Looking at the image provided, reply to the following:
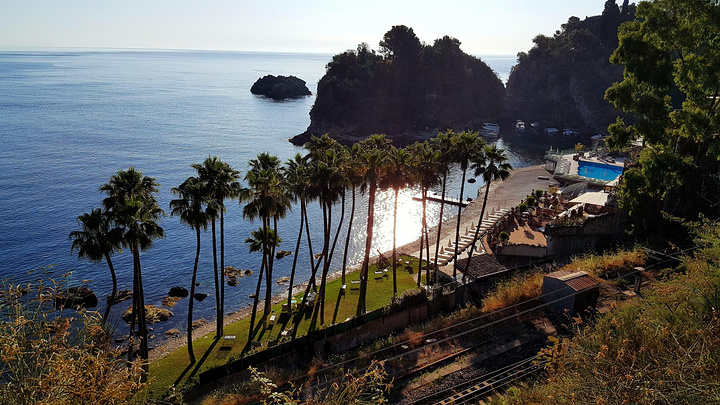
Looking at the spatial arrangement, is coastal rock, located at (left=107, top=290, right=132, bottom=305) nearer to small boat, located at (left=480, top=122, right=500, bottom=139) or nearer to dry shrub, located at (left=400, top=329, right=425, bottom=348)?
dry shrub, located at (left=400, top=329, right=425, bottom=348)

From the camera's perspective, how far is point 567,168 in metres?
95.8

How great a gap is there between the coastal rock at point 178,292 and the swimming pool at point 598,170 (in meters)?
74.9

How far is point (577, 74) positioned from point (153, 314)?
179m

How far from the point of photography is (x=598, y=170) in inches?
3583

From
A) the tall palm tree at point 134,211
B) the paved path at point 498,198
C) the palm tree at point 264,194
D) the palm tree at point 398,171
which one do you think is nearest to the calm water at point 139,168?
the paved path at point 498,198

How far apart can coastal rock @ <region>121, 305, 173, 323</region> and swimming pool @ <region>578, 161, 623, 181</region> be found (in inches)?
3062

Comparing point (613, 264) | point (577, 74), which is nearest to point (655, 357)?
point (613, 264)

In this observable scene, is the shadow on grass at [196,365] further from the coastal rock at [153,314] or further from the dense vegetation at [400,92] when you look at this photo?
the dense vegetation at [400,92]

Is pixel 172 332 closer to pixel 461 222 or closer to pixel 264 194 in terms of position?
pixel 264 194

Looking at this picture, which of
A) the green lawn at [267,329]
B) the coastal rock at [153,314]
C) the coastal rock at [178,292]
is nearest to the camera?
the green lawn at [267,329]

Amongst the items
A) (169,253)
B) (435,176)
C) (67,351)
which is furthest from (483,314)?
(169,253)

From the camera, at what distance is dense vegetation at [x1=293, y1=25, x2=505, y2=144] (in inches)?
6462

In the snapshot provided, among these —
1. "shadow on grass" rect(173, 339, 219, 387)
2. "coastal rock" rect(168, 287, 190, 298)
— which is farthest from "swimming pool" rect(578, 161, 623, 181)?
"shadow on grass" rect(173, 339, 219, 387)

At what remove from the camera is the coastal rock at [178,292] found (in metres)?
57.9
